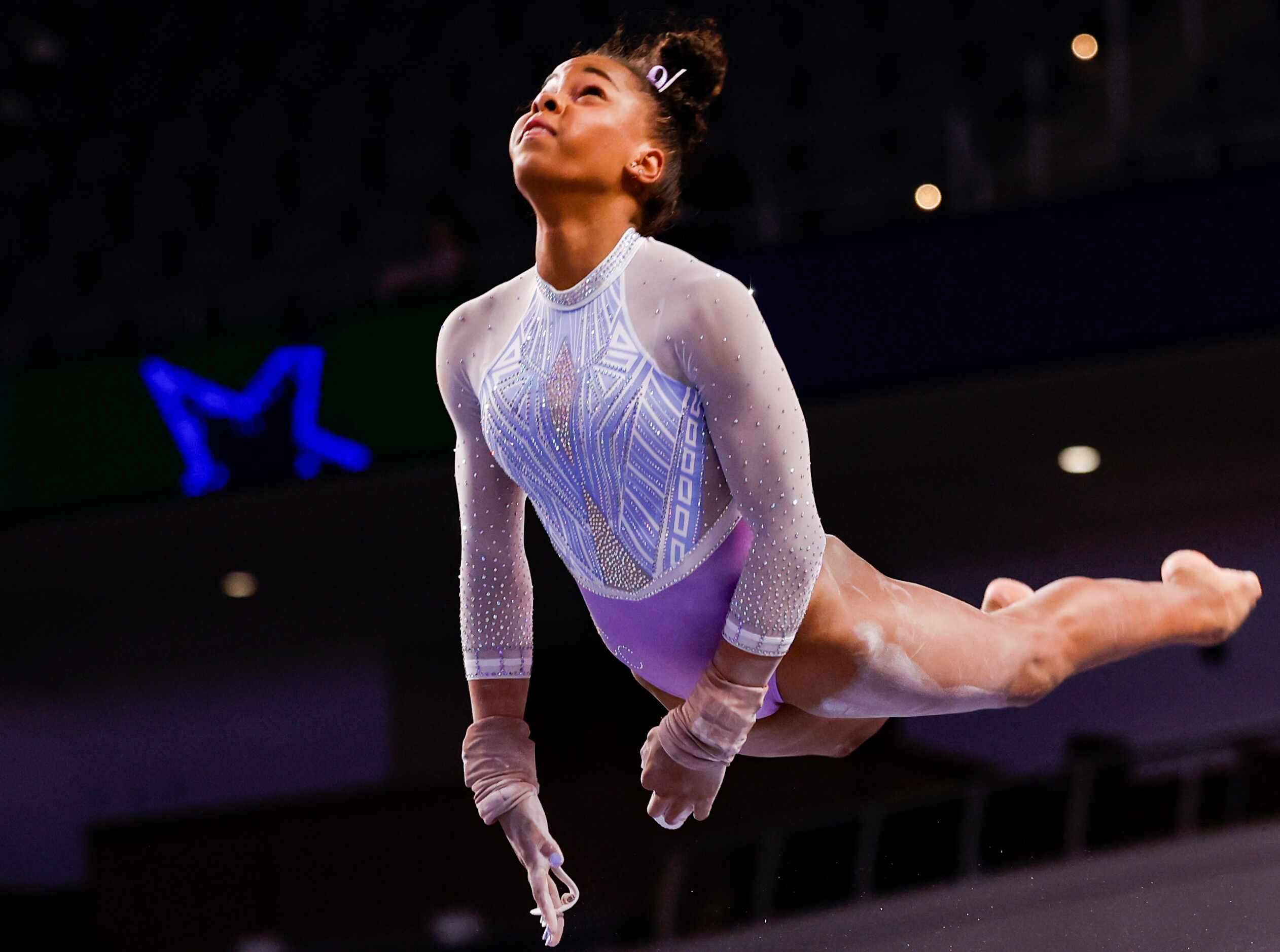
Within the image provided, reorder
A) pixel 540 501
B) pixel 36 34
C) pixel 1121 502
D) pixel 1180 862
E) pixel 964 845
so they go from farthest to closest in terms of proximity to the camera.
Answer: pixel 36 34 < pixel 1121 502 < pixel 964 845 < pixel 1180 862 < pixel 540 501

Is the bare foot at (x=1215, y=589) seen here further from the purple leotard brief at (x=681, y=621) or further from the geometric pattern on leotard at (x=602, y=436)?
the geometric pattern on leotard at (x=602, y=436)

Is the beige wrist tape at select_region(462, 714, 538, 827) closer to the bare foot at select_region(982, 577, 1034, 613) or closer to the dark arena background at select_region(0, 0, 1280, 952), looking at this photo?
the bare foot at select_region(982, 577, 1034, 613)

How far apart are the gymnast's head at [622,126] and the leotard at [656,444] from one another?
93 mm

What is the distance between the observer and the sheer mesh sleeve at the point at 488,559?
7.48ft

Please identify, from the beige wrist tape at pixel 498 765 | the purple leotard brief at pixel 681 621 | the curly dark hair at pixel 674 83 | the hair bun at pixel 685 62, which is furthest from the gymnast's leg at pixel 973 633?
the hair bun at pixel 685 62

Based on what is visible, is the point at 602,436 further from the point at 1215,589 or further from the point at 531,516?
the point at 531,516

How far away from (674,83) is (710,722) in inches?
37.2

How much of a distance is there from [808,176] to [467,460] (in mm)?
4253

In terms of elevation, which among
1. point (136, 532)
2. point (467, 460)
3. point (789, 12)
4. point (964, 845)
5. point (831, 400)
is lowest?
point (964, 845)

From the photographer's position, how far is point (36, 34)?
8.19 metres

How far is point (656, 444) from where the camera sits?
199 cm

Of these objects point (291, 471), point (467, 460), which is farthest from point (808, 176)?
point (467, 460)

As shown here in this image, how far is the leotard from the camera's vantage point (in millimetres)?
1947

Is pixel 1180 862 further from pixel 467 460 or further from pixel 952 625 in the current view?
pixel 467 460
